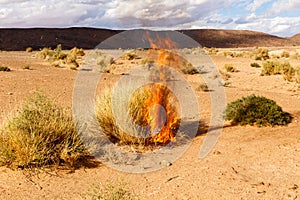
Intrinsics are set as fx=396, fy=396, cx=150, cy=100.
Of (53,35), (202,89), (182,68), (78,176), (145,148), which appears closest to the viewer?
(78,176)

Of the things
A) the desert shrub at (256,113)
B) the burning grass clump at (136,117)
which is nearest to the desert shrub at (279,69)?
the desert shrub at (256,113)

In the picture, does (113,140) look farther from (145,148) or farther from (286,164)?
(286,164)

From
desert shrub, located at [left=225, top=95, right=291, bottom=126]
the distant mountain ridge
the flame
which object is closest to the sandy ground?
desert shrub, located at [left=225, top=95, right=291, bottom=126]

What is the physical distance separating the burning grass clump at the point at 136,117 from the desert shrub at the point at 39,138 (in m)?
1.03

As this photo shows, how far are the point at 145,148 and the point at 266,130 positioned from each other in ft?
10.5

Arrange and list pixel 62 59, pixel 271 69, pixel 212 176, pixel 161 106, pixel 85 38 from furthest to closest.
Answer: pixel 85 38 < pixel 62 59 < pixel 271 69 < pixel 161 106 < pixel 212 176

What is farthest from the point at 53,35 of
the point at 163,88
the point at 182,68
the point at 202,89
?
the point at 163,88

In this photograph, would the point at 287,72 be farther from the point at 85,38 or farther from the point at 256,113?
the point at 85,38

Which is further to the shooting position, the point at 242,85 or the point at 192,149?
the point at 242,85

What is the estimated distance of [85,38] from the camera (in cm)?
10019

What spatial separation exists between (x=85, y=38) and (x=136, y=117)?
94497 millimetres

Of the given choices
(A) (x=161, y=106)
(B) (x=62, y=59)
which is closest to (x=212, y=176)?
(A) (x=161, y=106)

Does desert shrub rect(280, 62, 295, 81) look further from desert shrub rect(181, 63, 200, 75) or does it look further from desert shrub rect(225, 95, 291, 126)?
desert shrub rect(225, 95, 291, 126)

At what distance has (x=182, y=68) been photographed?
78.6 ft
